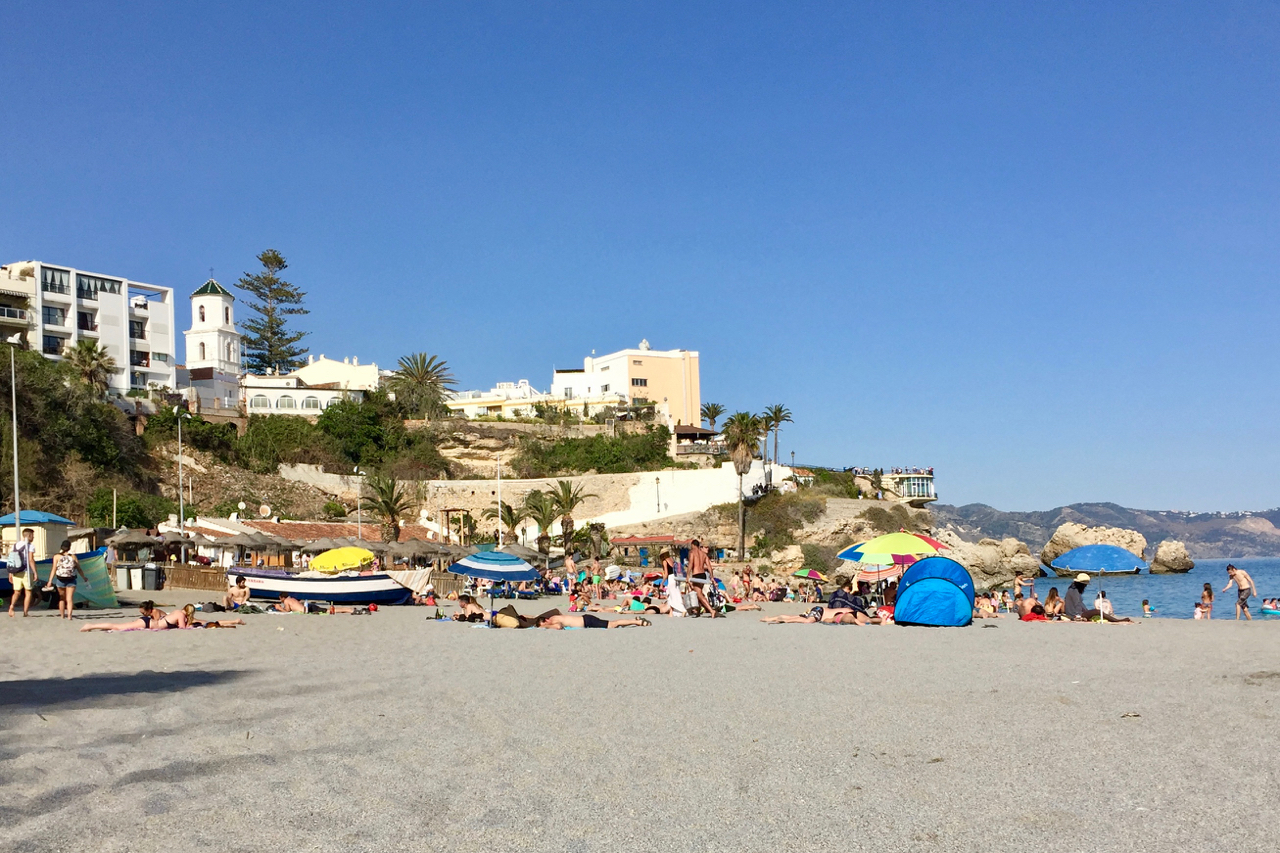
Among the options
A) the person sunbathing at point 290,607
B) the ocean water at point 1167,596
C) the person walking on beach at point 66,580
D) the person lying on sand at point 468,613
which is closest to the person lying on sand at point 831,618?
the person lying on sand at point 468,613

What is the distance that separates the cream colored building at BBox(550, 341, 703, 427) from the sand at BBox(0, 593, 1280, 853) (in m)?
63.1

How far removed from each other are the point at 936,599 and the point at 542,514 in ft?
107

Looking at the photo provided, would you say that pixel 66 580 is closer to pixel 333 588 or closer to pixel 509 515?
pixel 333 588

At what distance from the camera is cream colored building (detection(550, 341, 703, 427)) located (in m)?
75.2

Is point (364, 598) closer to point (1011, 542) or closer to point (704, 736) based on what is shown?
point (704, 736)

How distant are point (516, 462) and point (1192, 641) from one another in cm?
4833

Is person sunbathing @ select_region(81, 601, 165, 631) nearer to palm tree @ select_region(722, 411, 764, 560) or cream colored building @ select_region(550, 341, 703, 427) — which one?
palm tree @ select_region(722, 411, 764, 560)

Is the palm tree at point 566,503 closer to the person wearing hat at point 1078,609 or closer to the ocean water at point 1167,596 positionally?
the ocean water at point 1167,596

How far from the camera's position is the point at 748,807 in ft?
16.8

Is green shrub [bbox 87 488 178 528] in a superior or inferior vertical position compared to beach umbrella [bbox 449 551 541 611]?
superior

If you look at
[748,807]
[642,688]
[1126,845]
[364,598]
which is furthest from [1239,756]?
[364,598]

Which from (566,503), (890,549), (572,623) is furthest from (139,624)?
(566,503)

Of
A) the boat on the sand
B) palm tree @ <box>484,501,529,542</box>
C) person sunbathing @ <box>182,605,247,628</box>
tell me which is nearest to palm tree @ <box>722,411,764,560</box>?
palm tree @ <box>484,501,529,542</box>

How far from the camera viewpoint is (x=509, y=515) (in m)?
Result: 48.9
